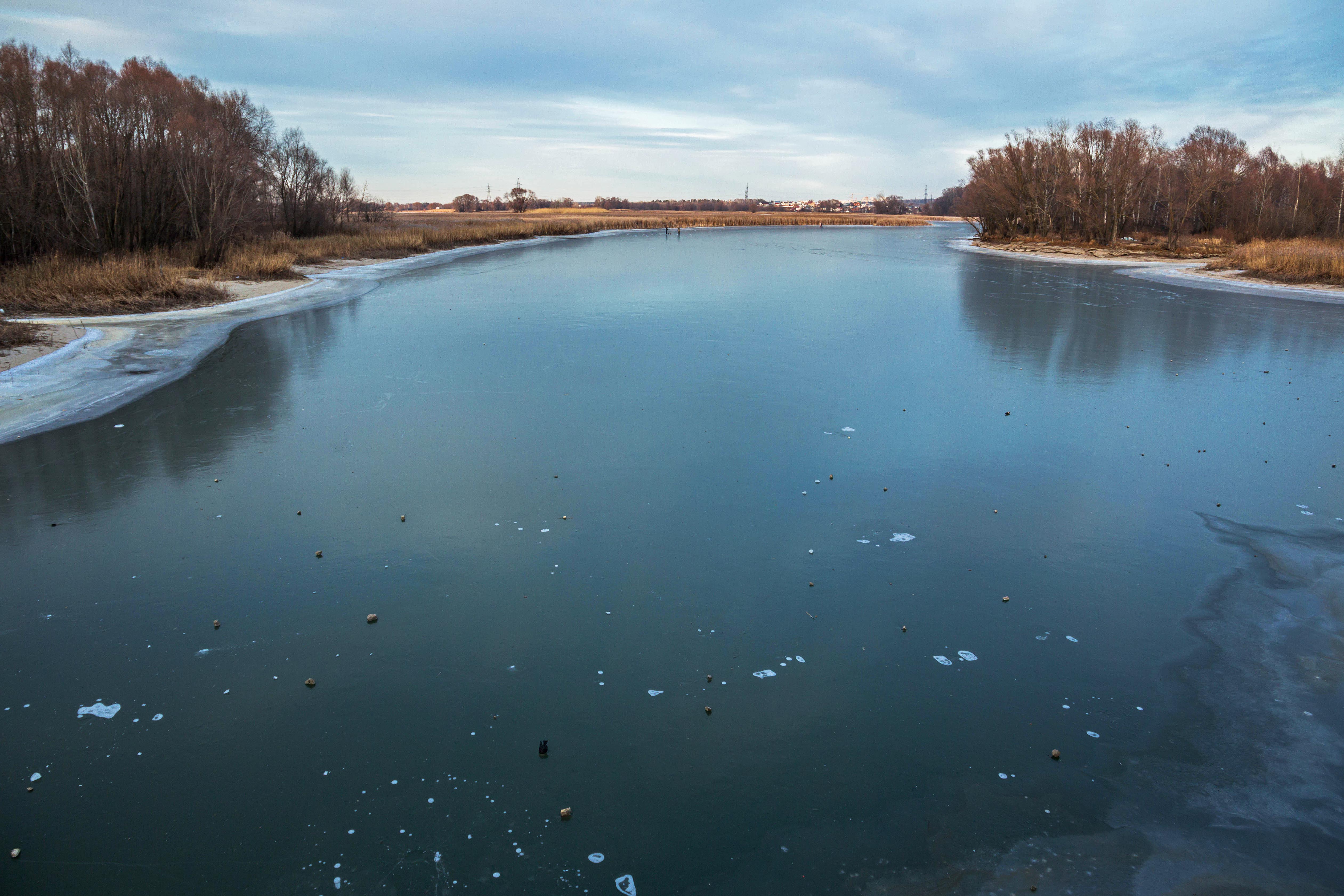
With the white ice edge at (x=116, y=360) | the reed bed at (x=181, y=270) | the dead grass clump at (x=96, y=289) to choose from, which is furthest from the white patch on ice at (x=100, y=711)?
the dead grass clump at (x=96, y=289)

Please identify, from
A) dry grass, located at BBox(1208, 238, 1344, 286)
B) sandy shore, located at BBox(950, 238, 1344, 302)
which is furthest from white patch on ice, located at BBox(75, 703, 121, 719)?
dry grass, located at BBox(1208, 238, 1344, 286)

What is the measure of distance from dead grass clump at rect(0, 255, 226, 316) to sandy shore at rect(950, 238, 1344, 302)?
964 inches

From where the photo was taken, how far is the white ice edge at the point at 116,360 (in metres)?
7.72

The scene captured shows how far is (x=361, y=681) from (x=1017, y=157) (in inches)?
1907

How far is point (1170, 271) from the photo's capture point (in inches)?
1034

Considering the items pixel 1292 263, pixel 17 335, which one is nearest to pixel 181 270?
pixel 17 335

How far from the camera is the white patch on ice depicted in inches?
129

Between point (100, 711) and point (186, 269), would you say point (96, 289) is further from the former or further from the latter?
point (100, 711)

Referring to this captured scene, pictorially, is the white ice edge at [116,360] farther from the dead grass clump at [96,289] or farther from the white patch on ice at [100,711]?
the white patch on ice at [100,711]

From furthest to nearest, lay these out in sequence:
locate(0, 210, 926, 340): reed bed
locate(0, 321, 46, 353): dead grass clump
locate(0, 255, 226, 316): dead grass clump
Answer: locate(0, 210, 926, 340): reed bed
locate(0, 255, 226, 316): dead grass clump
locate(0, 321, 46, 353): dead grass clump

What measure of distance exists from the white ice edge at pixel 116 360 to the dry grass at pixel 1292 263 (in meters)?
25.0

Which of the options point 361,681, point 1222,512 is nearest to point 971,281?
point 1222,512

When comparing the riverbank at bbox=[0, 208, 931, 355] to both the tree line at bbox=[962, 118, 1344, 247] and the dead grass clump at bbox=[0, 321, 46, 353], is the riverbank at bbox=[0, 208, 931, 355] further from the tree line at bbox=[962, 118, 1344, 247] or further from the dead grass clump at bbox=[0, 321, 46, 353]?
the tree line at bbox=[962, 118, 1344, 247]

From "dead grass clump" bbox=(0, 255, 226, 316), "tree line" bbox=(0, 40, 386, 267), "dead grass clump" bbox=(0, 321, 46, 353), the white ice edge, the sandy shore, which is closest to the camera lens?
the white ice edge
